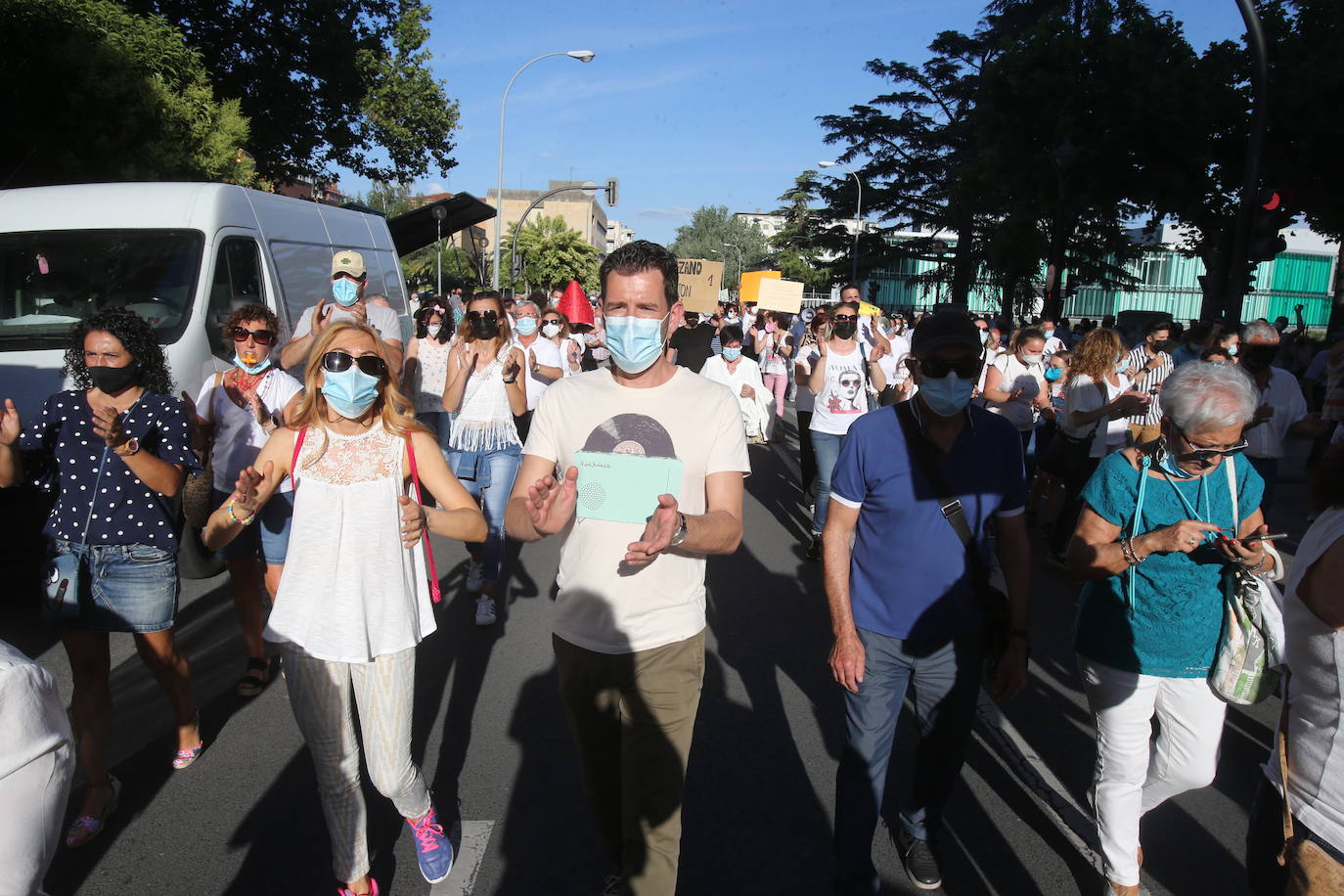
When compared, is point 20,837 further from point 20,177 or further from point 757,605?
point 20,177

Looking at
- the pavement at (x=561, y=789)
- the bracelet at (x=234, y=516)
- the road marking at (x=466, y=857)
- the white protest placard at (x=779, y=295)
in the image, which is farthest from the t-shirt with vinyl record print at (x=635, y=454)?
the white protest placard at (x=779, y=295)

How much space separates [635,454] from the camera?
95.2 inches

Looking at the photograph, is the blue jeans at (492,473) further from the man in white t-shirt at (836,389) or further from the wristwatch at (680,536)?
the wristwatch at (680,536)

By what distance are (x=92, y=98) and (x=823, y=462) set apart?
405 inches

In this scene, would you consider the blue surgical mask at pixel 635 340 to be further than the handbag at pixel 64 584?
No

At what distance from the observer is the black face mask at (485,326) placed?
5559 mm

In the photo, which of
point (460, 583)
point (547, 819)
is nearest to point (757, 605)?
point (460, 583)

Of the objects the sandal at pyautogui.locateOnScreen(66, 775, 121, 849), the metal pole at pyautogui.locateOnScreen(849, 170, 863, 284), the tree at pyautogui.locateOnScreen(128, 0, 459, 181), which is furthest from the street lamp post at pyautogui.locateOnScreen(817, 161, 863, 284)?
the sandal at pyautogui.locateOnScreen(66, 775, 121, 849)

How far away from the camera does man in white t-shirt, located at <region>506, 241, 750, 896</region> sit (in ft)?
8.21

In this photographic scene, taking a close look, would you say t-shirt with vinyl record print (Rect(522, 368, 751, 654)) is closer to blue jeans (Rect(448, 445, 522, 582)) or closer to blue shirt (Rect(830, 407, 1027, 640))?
blue shirt (Rect(830, 407, 1027, 640))

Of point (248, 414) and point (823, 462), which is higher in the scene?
point (248, 414)

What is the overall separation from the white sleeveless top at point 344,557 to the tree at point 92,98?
10.6 m

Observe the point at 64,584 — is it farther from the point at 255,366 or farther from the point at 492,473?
the point at 492,473

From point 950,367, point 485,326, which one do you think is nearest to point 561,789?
point 950,367
